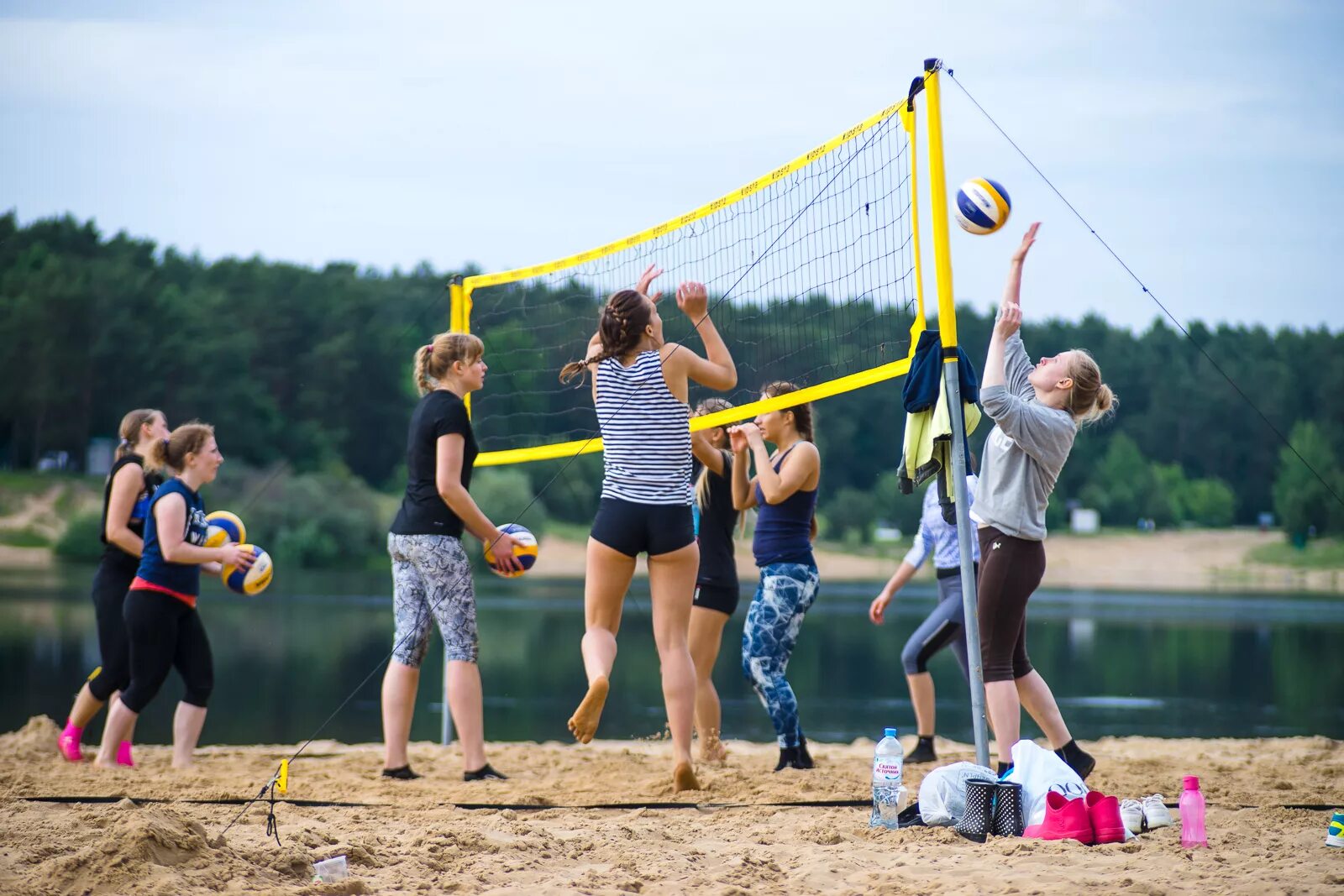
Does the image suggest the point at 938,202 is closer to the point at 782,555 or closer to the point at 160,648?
the point at 782,555

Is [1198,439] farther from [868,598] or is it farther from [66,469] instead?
[66,469]

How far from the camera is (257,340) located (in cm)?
4934

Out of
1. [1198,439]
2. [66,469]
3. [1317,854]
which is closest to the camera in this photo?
[1317,854]

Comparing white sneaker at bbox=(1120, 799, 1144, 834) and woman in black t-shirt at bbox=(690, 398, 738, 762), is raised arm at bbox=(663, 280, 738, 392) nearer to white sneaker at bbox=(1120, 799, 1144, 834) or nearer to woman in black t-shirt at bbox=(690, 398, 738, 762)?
woman in black t-shirt at bbox=(690, 398, 738, 762)

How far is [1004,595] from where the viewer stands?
15.0 ft

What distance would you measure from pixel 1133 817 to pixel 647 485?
1.94 metres

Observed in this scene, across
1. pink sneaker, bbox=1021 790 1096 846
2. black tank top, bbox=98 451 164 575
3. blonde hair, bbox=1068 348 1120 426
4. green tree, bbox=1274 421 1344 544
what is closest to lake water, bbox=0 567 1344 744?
black tank top, bbox=98 451 164 575

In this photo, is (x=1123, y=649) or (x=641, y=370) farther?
(x=1123, y=649)

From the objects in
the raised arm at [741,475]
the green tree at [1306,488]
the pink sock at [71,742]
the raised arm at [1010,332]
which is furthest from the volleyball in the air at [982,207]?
the green tree at [1306,488]

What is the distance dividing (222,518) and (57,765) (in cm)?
128

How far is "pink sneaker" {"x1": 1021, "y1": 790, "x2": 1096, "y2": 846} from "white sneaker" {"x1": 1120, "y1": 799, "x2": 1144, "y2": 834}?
7.3 inches

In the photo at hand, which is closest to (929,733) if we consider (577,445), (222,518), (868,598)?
(577,445)

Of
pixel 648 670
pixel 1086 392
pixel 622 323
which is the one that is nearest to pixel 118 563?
pixel 622 323

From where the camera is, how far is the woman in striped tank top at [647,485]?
4.73 m
